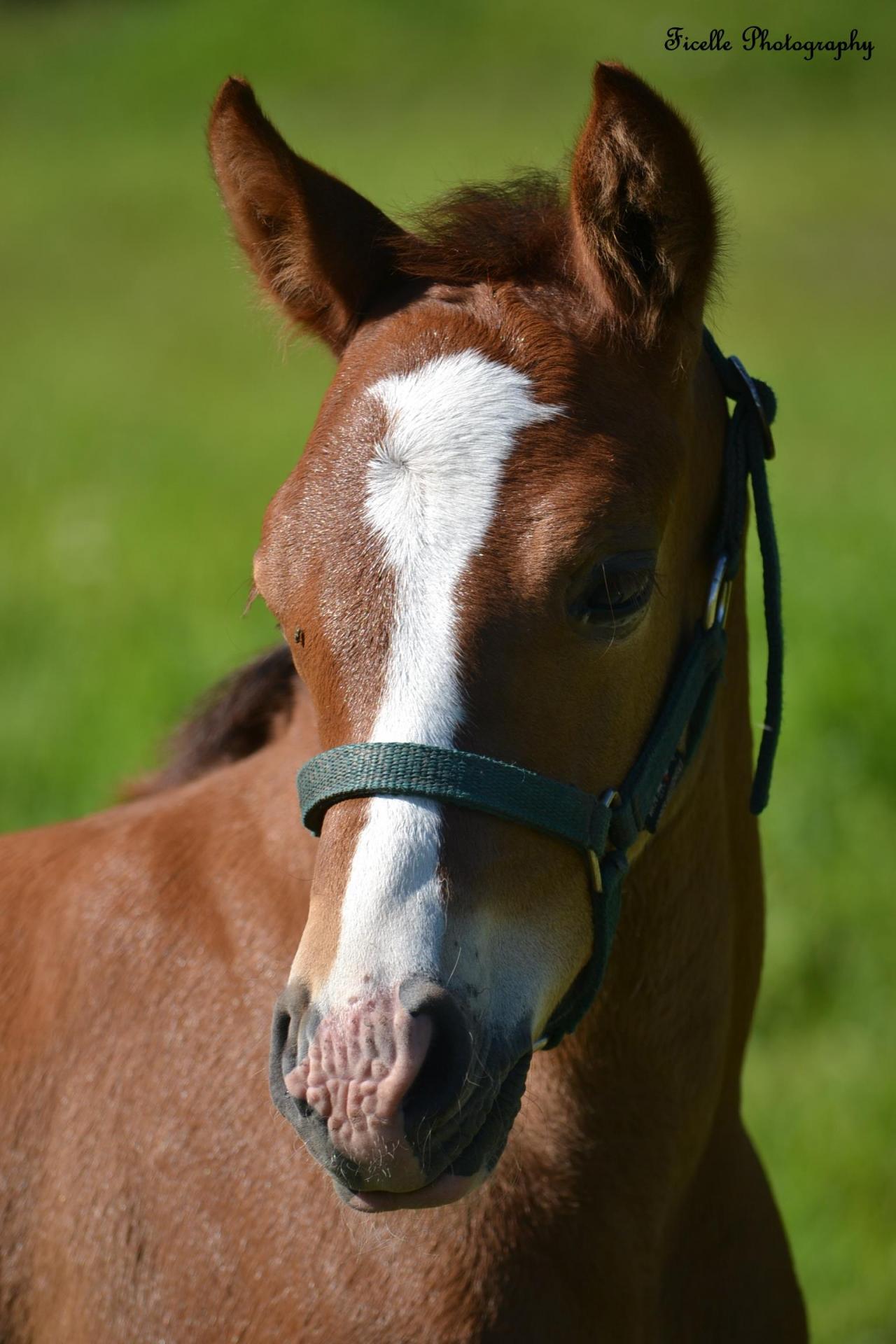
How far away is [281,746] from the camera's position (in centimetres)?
246

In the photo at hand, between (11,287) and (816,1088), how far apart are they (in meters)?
20.3

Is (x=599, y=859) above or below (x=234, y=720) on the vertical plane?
above

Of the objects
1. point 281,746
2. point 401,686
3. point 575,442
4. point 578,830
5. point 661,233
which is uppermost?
point 661,233

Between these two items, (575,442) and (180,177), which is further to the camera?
(180,177)

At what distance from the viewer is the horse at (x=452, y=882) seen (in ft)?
5.58

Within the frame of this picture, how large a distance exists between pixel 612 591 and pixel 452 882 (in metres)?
0.45

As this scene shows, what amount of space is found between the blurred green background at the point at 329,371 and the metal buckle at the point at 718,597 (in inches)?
17.0

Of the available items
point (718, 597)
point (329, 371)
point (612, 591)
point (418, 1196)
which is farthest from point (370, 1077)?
point (329, 371)

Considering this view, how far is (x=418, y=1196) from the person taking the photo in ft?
5.51

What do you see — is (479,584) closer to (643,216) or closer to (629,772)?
(629,772)

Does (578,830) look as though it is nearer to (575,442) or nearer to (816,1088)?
(575,442)

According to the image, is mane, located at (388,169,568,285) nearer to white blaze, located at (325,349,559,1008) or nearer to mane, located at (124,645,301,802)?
white blaze, located at (325,349,559,1008)

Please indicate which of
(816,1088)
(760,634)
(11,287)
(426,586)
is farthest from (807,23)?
(426,586)

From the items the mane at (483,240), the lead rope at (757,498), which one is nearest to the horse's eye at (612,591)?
the lead rope at (757,498)
